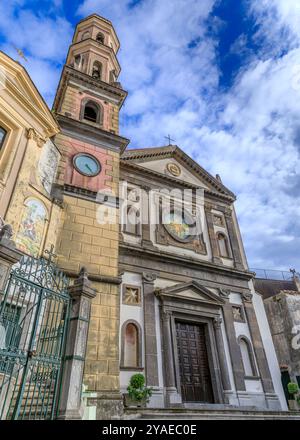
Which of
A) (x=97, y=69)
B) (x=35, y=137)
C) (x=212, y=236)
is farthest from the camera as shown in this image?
(x=97, y=69)

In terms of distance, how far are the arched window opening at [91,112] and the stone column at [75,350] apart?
10.3 meters

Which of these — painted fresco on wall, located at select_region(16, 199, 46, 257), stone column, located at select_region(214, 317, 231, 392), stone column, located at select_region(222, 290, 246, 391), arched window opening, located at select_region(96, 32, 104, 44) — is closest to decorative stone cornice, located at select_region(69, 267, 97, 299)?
painted fresco on wall, located at select_region(16, 199, 46, 257)

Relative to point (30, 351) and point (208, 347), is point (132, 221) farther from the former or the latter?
point (30, 351)

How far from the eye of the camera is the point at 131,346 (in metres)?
10.7

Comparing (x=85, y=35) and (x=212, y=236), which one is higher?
(x=85, y=35)

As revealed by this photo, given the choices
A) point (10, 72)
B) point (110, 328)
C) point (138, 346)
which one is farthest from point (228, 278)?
point (10, 72)

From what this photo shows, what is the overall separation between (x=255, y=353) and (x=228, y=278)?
333 cm

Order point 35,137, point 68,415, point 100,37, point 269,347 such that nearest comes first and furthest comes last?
point 68,415, point 35,137, point 269,347, point 100,37

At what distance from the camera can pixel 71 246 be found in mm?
9875

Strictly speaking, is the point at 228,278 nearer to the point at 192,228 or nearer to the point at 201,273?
the point at 201,273

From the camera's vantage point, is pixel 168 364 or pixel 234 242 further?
pixel 234 242

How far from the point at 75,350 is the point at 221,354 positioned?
797cm

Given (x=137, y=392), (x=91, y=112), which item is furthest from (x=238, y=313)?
(x=91, y=112)

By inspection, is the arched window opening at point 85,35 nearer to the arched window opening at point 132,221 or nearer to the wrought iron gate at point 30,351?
the arched window opening at point 132,221
